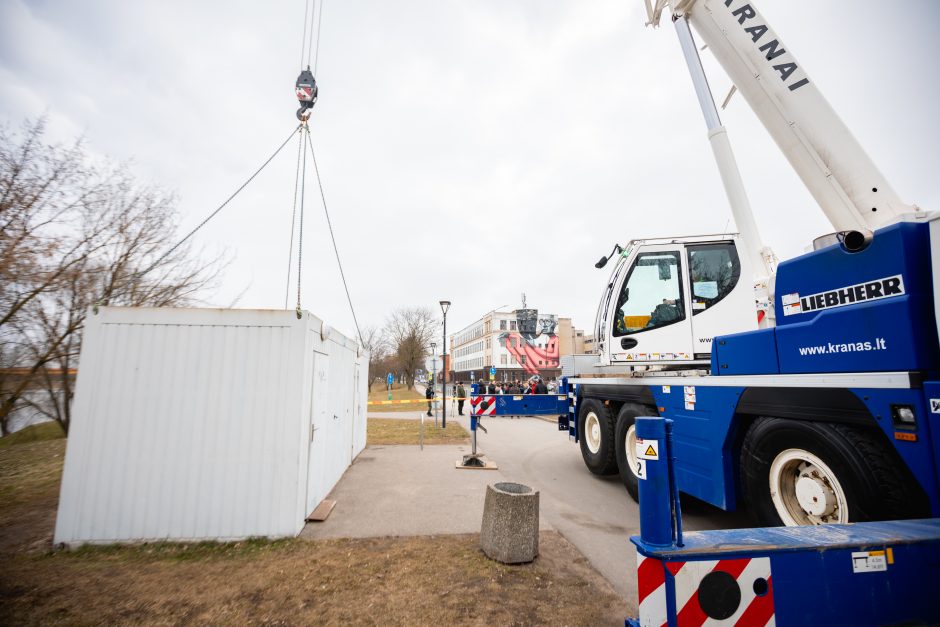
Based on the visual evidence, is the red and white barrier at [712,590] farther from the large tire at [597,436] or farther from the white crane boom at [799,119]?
the large tire at [597,436]

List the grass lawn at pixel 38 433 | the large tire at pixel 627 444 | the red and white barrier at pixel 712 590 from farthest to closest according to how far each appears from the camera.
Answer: the grass lawn at pixel 38 433 < the large tire at pixel 627 444 < the red and white barrier at pixel 712 590

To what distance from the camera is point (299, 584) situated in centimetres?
374

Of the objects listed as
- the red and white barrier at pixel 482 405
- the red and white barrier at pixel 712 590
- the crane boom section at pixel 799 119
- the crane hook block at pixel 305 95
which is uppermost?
the crane hook block at pixel 305 95

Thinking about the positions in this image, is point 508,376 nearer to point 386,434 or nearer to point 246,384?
point 386,434

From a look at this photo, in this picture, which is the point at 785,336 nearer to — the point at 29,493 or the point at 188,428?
the point at 188,428

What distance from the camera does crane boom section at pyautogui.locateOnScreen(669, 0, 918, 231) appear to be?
13.6 ft

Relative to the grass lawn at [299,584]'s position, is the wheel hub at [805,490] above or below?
above

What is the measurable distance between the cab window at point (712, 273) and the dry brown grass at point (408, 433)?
27.5 feet

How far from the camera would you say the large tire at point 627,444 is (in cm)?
629

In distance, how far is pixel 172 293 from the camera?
981cm

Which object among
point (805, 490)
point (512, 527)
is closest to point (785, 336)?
point (805, 490)

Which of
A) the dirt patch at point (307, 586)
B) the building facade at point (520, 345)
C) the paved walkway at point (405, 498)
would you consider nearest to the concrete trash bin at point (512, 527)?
the dirt patch at point (307, 586)

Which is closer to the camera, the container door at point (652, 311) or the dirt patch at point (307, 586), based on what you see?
the dirt patch at point (307, 586)

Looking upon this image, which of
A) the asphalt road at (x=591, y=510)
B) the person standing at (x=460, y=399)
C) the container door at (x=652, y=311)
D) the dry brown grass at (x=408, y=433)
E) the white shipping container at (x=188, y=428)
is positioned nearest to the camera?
the asphalt road at (x=591, y=510)
